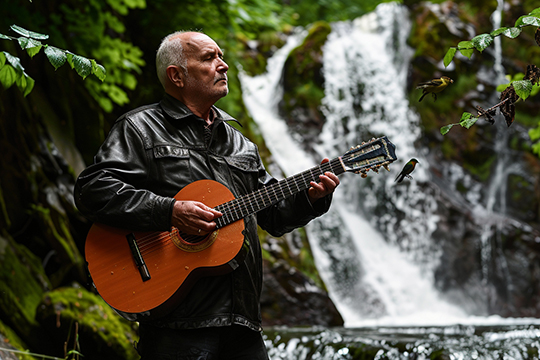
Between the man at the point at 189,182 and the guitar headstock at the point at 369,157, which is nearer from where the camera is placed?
the man at the point at 189,182

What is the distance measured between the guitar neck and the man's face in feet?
1.47

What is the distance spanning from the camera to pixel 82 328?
134 inches

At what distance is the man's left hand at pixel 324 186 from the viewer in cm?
210

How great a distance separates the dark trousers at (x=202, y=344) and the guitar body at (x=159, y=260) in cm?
9

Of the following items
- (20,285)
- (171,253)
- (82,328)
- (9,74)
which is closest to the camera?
(171,253)

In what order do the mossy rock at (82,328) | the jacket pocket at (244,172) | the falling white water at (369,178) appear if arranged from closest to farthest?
the jacket pocket at (244,172) → the mossy rock at (82,328) → the falling white water at (369,178)

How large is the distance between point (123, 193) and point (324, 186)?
78cm

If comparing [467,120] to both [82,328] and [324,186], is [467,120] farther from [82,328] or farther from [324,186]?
[82,328]

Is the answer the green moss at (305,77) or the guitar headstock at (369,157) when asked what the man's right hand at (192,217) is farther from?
the green moss at (305,77)

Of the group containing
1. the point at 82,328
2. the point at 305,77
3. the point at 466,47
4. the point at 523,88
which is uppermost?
the point at 466,47

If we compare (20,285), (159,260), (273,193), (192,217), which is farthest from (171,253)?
(20,285)

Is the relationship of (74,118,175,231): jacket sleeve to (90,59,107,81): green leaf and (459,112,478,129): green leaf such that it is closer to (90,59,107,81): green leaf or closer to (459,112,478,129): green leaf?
(90,59,107,81): green leaf

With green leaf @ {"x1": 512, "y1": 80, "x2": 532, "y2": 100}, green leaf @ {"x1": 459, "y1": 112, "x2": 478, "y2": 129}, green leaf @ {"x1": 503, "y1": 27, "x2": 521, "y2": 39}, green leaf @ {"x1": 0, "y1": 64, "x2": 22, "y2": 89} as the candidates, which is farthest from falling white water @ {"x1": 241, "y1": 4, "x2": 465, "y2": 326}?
green leaf @ {"x1": 0, "y1": 64, "x2": 22, "y2": 89}

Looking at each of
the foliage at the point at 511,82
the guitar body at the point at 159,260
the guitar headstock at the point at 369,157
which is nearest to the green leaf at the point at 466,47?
the foliage at the point at 511,82
